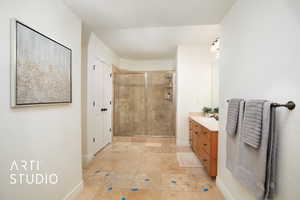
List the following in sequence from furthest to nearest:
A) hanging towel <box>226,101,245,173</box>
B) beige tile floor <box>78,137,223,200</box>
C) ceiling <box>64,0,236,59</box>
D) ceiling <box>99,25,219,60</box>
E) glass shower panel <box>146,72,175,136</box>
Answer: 1. glass shower panel <box>146,72,175,136</box>
2. ceiling <box>99,25,219,60</box>
3. beige tile floor <box>78,137,223,200</box>
4. ceiling <box>64,0,236,59</box>
5. hanging towel <box>226,101,245,173</box>

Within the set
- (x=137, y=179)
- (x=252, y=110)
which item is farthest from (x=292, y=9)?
(x=137, y=179)

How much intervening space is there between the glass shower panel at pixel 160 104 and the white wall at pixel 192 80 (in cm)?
62

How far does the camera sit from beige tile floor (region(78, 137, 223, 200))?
1.85m

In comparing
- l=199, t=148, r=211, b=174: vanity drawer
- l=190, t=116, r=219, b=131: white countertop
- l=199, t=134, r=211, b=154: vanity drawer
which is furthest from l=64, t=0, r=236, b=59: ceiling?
l=199, t=148, r=211, b=174: vanity drawer

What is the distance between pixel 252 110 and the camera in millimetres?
1146

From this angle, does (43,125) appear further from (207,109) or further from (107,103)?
(207,109)

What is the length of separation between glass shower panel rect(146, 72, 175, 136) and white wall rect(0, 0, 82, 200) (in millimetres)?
2576

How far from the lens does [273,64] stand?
1021 millimetres

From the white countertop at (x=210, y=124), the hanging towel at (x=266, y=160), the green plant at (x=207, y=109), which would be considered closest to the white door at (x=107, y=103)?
the white countertop at (x=210, y=124)

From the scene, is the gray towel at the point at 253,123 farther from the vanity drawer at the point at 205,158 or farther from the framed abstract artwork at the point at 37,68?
the framed abstract artwork at the point at 37,68

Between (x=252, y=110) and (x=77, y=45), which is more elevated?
(x=77, y=45)

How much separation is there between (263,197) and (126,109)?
12.0ft

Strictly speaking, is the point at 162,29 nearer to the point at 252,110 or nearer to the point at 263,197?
the point at 252,110

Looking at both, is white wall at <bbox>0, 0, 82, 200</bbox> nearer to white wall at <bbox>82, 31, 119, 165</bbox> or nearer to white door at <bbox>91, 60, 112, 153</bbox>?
white wall at <bbox>82, 31, 119, 165</bbox>
